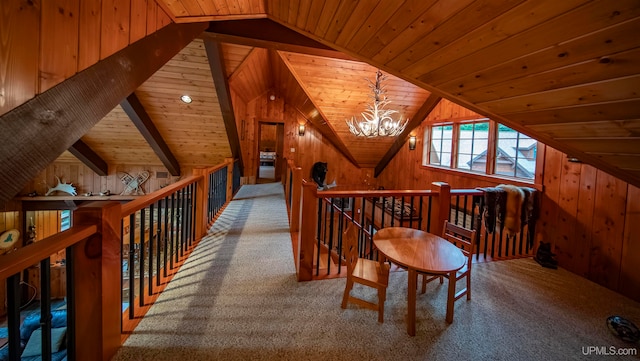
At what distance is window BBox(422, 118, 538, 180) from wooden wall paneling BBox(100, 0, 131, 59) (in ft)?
14.7

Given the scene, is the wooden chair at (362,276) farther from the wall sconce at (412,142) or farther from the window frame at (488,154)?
the wall sconce at (412,142)

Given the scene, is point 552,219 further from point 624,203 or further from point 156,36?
point 156,36

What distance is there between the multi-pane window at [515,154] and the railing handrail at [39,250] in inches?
182

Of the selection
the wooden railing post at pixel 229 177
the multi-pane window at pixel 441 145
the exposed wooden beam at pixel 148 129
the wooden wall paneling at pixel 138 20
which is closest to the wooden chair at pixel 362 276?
the wooden wall paneling at pixel 138 20

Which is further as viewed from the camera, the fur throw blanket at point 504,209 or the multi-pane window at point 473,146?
the multi-pane window at point 473,146

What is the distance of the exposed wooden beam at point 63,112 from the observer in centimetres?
109

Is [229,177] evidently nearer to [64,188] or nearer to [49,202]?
[64,188]

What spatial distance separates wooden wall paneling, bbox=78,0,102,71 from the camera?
51.1 inches

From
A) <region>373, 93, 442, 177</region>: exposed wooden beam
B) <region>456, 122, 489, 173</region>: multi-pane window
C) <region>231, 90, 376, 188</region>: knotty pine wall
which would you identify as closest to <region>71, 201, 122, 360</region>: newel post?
<region>456, 122, 489, 173</region>: multi-pane window

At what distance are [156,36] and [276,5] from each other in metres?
0.93

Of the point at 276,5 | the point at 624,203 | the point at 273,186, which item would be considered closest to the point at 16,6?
the point at 276,5

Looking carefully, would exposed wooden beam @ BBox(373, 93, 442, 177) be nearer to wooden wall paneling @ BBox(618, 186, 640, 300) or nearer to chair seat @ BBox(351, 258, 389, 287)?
wooden wall paneling @ BBox(618, 186, 640, 300)

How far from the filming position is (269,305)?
79.1 inches

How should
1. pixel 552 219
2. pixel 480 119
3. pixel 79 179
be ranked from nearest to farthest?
pixel 552 219 < pixel 480 119 < pixel 79 179
